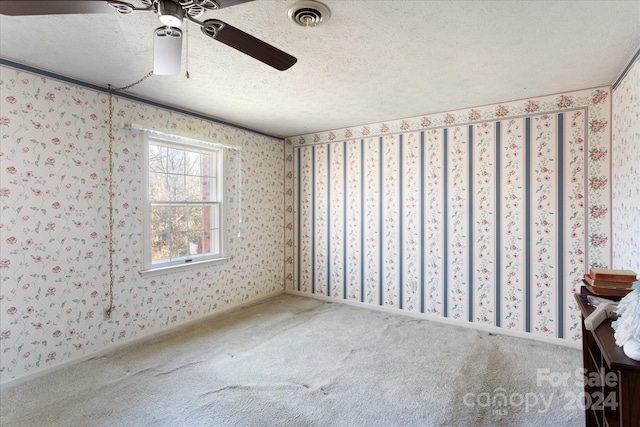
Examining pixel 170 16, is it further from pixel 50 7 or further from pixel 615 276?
pixel 615 276

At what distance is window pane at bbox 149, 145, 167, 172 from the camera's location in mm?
3225

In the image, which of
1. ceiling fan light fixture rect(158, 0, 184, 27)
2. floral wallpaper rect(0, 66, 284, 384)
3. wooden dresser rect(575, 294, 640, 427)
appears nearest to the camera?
wooden dresser rect(575, 294, 640, 427)

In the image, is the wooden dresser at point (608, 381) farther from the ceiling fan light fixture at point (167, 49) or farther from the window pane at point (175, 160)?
the window pane at point (175, 160)

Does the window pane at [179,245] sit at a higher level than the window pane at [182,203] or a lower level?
lower

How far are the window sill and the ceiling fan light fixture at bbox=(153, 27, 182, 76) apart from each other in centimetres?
214

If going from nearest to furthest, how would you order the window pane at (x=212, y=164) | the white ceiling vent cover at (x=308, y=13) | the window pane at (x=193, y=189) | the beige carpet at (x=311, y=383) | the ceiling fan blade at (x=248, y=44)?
1. the ceiling fan blade at (x=248, y=44)
2. the white ceiling vent cover at (x=308, y=13)
3. the beige carpet at (x=311, y=383)
4. the window pane at (x=193, y=189)
5. the window pane at (x=212, y=164)

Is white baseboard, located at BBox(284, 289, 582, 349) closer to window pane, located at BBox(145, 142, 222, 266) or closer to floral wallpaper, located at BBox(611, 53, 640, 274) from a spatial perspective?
floral wallpaper, located at BBox(611, 53, 640, 274)

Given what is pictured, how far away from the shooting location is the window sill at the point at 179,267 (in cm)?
314

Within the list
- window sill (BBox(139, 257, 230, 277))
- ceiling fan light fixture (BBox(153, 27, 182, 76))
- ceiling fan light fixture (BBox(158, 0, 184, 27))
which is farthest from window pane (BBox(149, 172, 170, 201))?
ceiling fan light fixture (BBox(158, 0, 184, 27))

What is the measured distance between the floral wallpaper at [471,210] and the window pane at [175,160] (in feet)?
5.72

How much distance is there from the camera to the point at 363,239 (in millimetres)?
4148

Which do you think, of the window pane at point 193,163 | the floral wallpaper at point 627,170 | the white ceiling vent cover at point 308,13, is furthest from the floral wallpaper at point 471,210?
the white ceiling vent cover at point 308,13

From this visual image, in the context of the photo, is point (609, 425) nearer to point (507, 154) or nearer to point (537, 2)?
point (537, 2)

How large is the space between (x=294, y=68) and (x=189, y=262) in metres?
2.33
